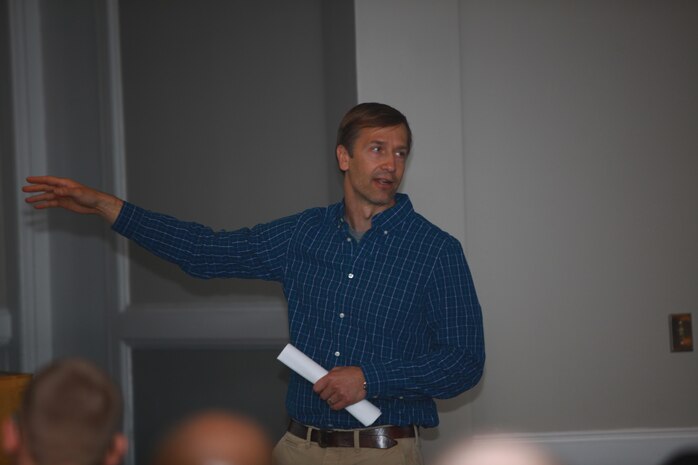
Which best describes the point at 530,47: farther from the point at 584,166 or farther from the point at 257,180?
the point at 257,180

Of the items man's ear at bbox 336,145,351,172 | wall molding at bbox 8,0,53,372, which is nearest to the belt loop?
man's ear at bbox 336,145,351,172

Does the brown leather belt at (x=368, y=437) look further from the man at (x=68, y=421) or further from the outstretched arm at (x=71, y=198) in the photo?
the man at (x=68, y=421)

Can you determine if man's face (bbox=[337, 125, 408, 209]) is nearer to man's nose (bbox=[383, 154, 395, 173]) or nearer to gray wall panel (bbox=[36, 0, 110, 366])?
man's nose (bbox=[383, 154, 395, 173])

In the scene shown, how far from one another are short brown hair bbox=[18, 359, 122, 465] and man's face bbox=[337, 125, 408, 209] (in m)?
1.04

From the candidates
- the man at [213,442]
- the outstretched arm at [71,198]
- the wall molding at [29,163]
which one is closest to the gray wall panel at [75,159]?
the wall molding at [29,163]

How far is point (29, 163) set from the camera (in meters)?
2.90

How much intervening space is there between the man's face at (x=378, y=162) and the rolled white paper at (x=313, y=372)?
423 millimetres

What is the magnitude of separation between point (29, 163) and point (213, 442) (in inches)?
46.2

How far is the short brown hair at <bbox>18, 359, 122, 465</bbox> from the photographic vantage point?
44.4 inches

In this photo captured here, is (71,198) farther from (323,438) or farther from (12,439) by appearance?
(12,439)

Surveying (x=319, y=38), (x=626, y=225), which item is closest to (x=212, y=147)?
(x=319, y=38)

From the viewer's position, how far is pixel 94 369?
119cm

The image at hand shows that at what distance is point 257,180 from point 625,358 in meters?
1.43

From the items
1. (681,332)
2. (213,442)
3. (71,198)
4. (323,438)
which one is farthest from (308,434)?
(681,332)
